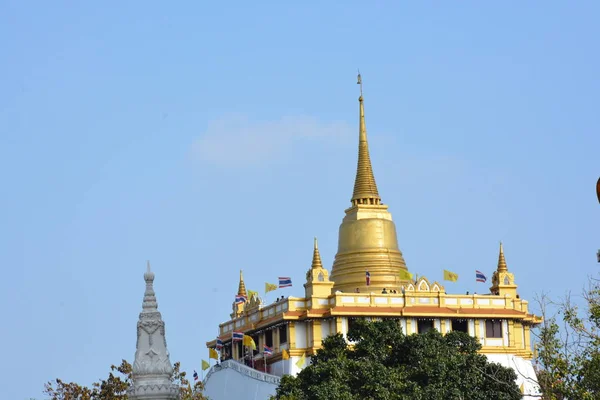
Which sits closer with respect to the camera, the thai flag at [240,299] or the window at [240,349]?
the window at [240,349]

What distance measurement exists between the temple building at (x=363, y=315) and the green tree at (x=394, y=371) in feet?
43.1

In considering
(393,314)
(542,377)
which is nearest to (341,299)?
(393,314)

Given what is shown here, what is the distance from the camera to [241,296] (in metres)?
108

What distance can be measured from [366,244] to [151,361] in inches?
2575

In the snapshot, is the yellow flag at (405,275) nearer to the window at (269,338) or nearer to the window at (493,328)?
the window at (493,328)

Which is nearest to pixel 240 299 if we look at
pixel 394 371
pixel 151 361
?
pixel 394 371

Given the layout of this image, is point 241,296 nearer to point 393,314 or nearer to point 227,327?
point 227,327

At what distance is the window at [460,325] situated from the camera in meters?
95.3

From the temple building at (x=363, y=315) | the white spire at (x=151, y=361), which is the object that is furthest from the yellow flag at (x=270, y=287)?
the white spire at (x=151, y=361)

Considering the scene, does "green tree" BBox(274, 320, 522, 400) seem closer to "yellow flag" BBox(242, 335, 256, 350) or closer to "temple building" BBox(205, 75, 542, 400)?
"temple building" BBox(205, 75, 542, 400)

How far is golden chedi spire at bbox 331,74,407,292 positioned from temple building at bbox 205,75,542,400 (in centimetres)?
9

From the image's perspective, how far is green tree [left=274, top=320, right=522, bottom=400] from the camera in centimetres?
7244

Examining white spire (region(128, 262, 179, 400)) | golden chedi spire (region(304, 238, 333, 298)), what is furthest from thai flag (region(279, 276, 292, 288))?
white spire (region(128, 262, 179, 400))

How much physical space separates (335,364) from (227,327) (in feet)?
106
